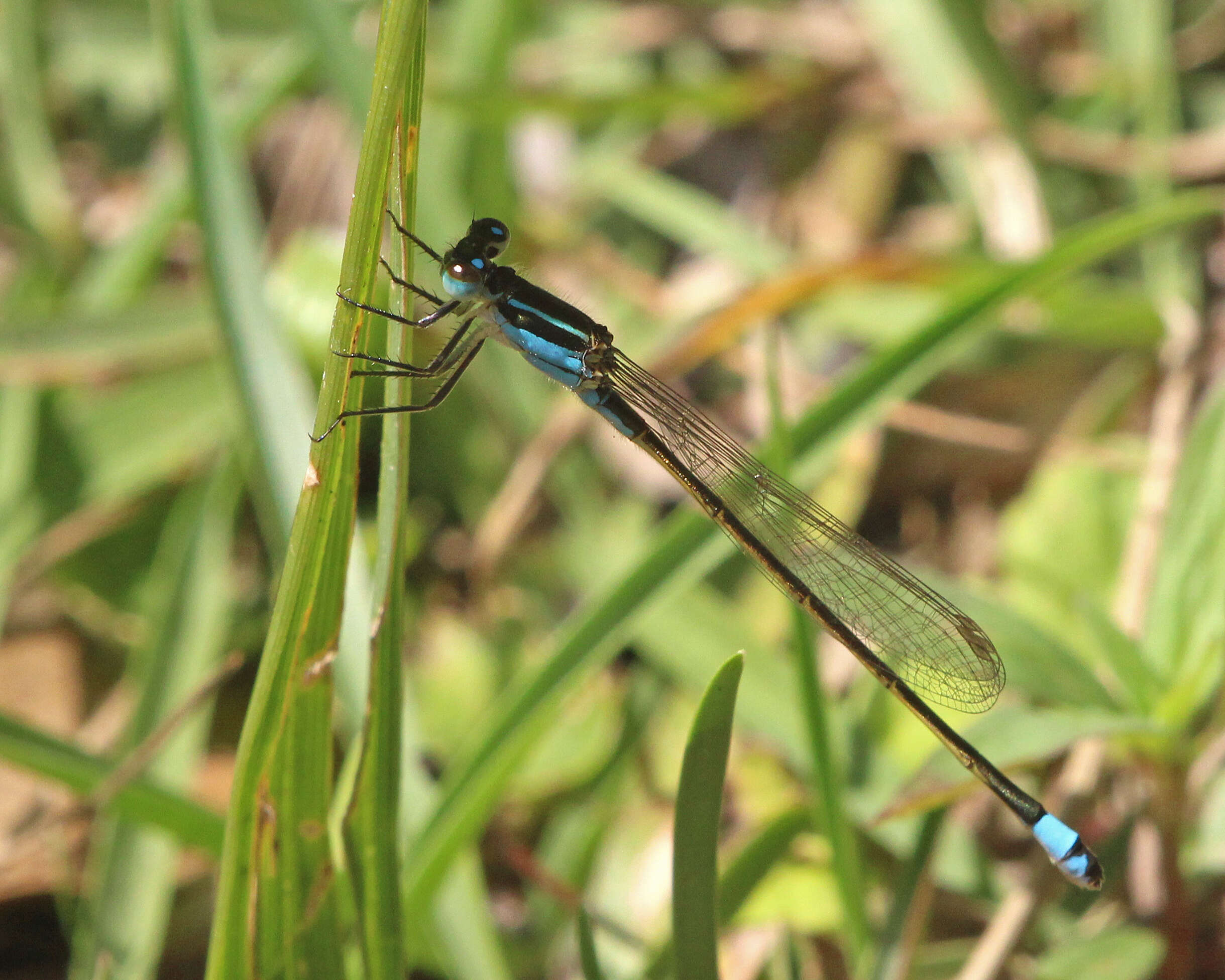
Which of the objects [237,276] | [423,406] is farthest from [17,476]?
[423,406]

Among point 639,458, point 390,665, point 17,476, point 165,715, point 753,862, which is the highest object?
point 17,476

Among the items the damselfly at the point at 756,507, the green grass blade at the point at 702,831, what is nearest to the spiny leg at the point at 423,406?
the damselfly at the point at 756,507

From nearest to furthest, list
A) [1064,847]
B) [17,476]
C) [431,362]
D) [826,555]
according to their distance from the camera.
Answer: [1064,847], [431,362], [826,555], [17,476]

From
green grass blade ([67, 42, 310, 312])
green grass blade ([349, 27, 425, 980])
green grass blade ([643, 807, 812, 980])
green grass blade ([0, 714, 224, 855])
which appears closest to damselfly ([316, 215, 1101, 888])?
green grass blade ([643, 807, 812, 980])

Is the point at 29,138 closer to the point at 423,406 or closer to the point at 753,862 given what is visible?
the point at 423,406

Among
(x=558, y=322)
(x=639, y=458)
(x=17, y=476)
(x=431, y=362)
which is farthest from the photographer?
(x=639, y=458)

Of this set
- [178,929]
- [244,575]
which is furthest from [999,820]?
[244,575]

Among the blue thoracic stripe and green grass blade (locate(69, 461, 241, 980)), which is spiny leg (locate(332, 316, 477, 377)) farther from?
green grass blade (locate(69, 461, 241, 980))

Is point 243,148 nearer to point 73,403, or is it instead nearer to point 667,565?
point 73,403
